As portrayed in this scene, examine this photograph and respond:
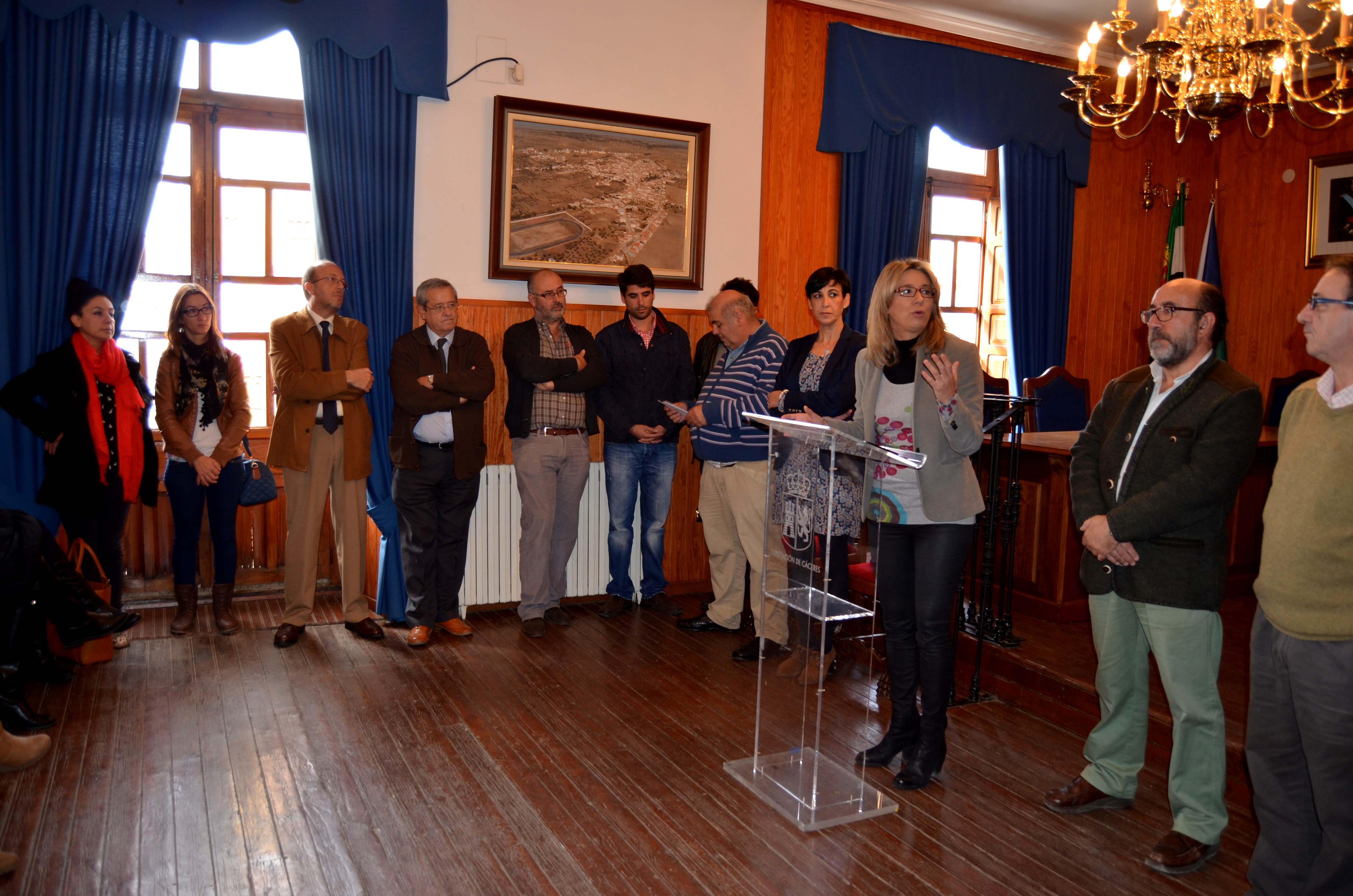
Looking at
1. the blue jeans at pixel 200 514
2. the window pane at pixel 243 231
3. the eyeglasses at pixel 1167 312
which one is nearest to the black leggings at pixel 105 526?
the blue jeans at pixel 200 514

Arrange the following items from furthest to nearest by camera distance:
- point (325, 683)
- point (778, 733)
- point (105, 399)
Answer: point (105, 399)
point (325, 683)
point (778, 733)

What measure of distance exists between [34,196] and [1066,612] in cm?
503

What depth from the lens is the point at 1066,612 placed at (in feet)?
14.5

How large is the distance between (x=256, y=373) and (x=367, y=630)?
1.54 meters

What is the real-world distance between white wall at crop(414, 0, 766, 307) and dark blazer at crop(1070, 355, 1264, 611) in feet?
10.7

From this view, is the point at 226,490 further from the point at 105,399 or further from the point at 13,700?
the point at 13,700

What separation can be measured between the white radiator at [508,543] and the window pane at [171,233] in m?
1.84

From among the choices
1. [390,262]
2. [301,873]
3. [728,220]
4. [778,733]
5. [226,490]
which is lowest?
[301,873]

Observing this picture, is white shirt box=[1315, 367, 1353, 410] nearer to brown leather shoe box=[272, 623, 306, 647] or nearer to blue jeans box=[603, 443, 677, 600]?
blue jeans box=[603, 443, 677, 600]

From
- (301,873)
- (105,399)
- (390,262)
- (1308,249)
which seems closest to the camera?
(301,873)

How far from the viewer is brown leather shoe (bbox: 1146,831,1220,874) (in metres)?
2.58

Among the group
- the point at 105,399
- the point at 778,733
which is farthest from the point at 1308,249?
the point at 105,399

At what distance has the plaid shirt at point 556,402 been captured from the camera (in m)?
4.68

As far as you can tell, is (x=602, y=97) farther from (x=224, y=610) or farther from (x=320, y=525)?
(x=224, y=610)
